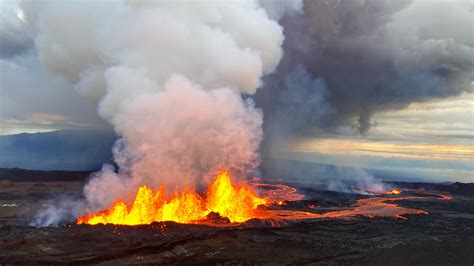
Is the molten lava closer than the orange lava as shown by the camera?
Yes

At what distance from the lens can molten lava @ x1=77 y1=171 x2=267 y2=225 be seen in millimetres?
40531

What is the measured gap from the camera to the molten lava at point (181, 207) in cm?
4053

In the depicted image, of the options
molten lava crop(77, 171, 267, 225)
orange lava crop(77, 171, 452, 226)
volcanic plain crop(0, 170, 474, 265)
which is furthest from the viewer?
orange lava crop(77, 171, 452, 226)

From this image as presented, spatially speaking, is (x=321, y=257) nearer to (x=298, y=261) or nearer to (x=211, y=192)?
(x=298, y=261)

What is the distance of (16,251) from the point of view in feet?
94.9

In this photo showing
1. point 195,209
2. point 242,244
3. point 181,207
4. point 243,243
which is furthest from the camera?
point 195,209

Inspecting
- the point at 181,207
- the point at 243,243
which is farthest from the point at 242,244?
the point at 181,207

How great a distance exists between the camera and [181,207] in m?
44.1

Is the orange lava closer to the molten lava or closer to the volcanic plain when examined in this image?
the molten lava

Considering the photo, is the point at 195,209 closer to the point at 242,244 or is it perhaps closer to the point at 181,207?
the point at 181,207

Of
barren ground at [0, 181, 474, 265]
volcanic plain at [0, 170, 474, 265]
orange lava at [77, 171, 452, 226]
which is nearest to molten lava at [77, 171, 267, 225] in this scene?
orange lava at [77, 171, 452, 226]

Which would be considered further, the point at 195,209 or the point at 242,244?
the point at 195,209

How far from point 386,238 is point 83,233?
95.8 feet

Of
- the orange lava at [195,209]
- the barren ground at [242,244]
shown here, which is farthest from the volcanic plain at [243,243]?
the orange lava at [195,209]
